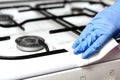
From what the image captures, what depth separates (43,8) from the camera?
3.22ft

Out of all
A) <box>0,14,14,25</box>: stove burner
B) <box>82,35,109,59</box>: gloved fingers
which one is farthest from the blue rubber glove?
<box>0,14,14,25</box>: stove burner

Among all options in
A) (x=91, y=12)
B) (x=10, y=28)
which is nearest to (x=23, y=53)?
(x=10, y=28)

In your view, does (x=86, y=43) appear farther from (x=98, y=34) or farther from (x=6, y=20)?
(x=6, y=20)

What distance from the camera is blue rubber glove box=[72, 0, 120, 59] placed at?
58cm

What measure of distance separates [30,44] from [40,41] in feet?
0.11

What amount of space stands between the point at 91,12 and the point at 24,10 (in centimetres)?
28

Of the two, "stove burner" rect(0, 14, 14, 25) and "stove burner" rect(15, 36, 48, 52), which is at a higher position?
"stove burner" rect(0, 14, 14, 25)

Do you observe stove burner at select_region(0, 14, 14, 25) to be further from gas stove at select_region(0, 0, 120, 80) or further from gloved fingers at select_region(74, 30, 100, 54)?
gloved fingers at select_region(74, 30, 100, 54)

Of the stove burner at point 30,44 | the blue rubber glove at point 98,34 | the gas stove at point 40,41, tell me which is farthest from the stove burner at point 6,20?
the blue rubber glove at point 98,34

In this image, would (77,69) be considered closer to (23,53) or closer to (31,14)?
(23,53)

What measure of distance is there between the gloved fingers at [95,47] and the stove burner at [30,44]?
116 millimetres

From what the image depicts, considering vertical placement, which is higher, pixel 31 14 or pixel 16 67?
pixel 31 14

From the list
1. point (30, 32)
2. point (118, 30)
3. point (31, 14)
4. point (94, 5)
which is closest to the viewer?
point (118, 30)

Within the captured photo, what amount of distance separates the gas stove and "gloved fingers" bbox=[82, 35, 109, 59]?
3 cm
